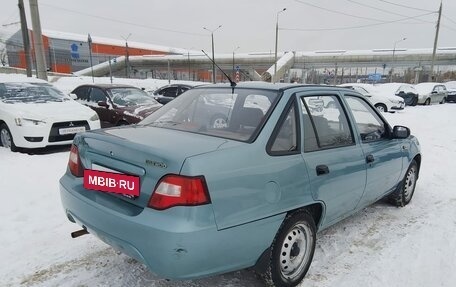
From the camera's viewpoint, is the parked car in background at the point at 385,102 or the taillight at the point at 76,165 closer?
the taillight at the point at 76,165

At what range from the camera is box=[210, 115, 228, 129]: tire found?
280 centimetres

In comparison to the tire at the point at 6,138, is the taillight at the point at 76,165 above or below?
above

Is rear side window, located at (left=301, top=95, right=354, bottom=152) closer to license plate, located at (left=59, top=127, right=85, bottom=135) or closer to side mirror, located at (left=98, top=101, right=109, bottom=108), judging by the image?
license plate, located at (left=59, top=127, right=85, bottom=135)

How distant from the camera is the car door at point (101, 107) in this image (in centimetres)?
896

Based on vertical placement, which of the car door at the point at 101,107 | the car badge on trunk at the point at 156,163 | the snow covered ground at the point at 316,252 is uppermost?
the car badge on trunk at the point at 156,163

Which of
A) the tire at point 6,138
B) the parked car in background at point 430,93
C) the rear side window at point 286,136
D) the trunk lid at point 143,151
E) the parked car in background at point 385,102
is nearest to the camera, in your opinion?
the trunk lid at point 143,151

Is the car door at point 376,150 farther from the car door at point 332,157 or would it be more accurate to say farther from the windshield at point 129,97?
the windshield at point 129,97

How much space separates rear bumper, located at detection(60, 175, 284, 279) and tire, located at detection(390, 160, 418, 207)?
9.15 ft

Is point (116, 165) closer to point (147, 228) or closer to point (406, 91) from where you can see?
point (147, 228)

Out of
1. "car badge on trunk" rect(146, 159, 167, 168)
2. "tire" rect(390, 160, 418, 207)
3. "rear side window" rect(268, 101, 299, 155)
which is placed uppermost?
"rear side window" rect(268, 101, 299, 155)

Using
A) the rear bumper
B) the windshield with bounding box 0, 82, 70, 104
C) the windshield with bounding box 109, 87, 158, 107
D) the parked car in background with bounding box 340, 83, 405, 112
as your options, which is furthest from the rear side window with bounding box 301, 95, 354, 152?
the parked car in background with bounding box 340, 83, 405, 112

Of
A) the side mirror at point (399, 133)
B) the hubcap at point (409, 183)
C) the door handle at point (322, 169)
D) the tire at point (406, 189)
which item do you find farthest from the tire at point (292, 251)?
the hubcap at point (409, 183)

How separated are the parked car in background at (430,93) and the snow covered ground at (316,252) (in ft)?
75.3

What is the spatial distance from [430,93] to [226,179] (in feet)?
91.3
